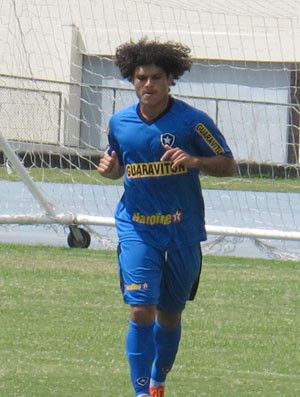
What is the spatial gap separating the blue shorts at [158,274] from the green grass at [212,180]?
9.90 m

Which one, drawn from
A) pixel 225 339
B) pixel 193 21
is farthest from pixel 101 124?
pixel 225 339

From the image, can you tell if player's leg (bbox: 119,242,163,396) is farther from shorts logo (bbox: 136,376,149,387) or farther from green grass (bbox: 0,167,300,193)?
green grass (bbox: 0,167,300,193)

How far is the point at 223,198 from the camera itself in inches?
817

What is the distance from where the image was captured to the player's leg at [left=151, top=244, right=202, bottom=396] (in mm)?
7207

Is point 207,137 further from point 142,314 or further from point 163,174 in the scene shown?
point 142,314

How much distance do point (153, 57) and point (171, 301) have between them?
4.66ft

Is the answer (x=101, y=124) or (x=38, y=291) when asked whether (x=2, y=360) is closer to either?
(x=38, y=291)

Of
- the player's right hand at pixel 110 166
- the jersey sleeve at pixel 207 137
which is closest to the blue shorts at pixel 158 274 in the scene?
the player's right hand at pixel 110 166

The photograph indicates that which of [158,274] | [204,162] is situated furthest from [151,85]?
[158,274]

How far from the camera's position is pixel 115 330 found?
31.2ft

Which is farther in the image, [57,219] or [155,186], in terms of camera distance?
[57,219]

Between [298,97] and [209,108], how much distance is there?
1.56m

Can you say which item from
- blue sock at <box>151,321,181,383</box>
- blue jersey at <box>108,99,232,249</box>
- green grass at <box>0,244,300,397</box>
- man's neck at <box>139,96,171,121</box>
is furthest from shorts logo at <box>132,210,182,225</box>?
green grass at <box>0,244,300,397</box>

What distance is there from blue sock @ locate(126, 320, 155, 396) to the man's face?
4.15ft
